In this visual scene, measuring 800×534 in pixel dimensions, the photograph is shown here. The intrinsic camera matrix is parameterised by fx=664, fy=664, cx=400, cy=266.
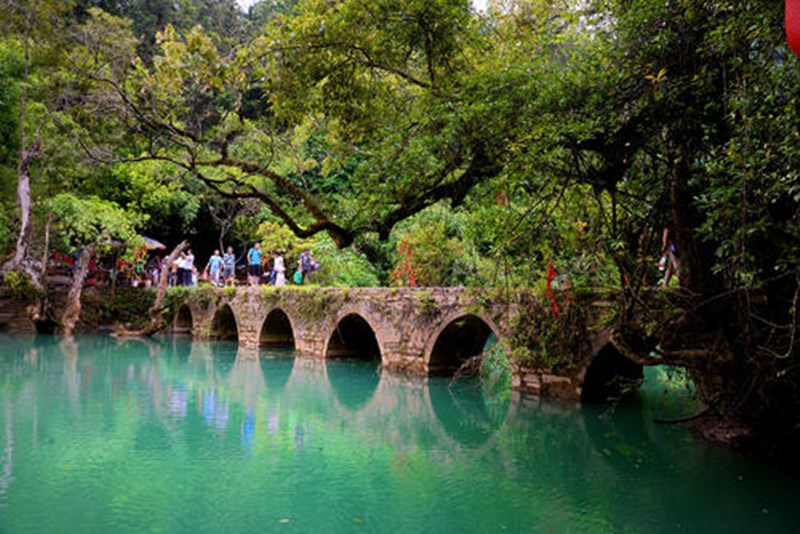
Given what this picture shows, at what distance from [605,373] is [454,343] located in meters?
3.46

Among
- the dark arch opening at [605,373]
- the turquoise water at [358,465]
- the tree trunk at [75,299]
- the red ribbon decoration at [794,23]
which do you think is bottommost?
the turquoise water at [358,465]

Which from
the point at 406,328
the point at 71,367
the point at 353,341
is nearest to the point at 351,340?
the point at 353,341

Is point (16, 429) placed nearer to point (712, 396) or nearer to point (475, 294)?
point (475, 294)

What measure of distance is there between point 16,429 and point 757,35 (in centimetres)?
858

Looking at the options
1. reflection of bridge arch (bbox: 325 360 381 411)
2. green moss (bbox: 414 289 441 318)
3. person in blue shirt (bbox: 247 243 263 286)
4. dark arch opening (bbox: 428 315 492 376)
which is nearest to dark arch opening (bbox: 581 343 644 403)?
dark arch opening (bbox: 428 315 492 376)

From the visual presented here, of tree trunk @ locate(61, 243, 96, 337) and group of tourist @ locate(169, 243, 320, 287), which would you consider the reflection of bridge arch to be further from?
tree trunk @ locate(61, 243, 96, 337)

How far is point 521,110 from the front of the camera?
6.07 meters

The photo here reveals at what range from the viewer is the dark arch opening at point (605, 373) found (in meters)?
9.33

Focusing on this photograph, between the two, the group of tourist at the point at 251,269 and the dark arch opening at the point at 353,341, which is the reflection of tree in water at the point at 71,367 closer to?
the group of tourist at the point at 251,269

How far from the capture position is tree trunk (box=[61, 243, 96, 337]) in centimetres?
1929

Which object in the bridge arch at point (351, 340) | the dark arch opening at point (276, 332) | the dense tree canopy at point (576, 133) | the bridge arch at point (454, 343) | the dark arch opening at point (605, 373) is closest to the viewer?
the dense tree canopy at point (576, 133)

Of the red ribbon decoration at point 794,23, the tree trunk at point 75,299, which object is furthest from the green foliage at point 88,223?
the red ribbon decoration at point 794,23

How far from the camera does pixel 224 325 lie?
20.8m

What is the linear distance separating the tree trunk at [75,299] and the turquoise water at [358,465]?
7.93 m
